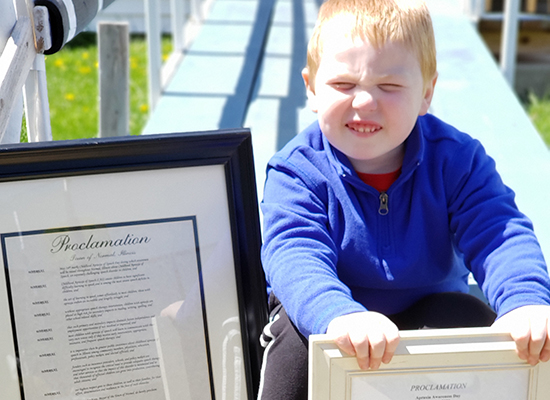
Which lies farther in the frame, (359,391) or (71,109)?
(71,109)

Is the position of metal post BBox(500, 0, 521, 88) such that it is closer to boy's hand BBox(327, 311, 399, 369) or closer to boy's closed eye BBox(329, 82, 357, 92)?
boy's closed eye BBox(329, 82, 357, 92)

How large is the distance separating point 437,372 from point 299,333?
31 cm

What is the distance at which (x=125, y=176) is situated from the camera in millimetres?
1142

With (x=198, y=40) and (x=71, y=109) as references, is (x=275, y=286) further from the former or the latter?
(x=71, y=109)

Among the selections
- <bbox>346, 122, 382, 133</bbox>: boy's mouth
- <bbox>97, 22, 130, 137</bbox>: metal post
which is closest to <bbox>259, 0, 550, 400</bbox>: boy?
<bbox>346, 122, 382, 133</bbox>: boy's mouth

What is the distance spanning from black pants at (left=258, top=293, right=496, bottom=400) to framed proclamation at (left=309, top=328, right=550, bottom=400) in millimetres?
228

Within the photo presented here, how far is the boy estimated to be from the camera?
115cm

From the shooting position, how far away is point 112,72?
223 cm

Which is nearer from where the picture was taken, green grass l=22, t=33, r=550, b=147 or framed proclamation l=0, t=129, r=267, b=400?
framed proclamation l=0, t=129, r=267, b=400

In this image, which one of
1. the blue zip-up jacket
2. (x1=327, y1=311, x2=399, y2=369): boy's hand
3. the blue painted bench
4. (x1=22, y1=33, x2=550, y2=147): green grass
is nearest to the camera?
(x1=327, y1=311, x2=399, y2=369): boy's hand

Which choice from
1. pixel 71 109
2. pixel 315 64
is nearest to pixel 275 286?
pixel 315 64

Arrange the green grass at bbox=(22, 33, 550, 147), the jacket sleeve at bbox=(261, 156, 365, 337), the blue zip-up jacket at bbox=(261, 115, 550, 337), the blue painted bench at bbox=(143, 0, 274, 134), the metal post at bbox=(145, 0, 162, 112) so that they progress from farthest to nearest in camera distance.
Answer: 1. the green grass at bbox=(22, 33, 550, 147)
2. the metal post at bbox=(145, 0, 162, 112)
3. the blue painted bench at bbox=(143, 0, 274, 134)
4. the blue zip-up jacket at bbox=(261, 115, 550, 337)
5. the jacket sleeve at bbox=(261, 156, 365, 337)

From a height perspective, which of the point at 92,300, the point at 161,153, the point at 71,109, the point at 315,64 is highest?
the point at 315,64

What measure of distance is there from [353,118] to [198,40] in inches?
89.1
